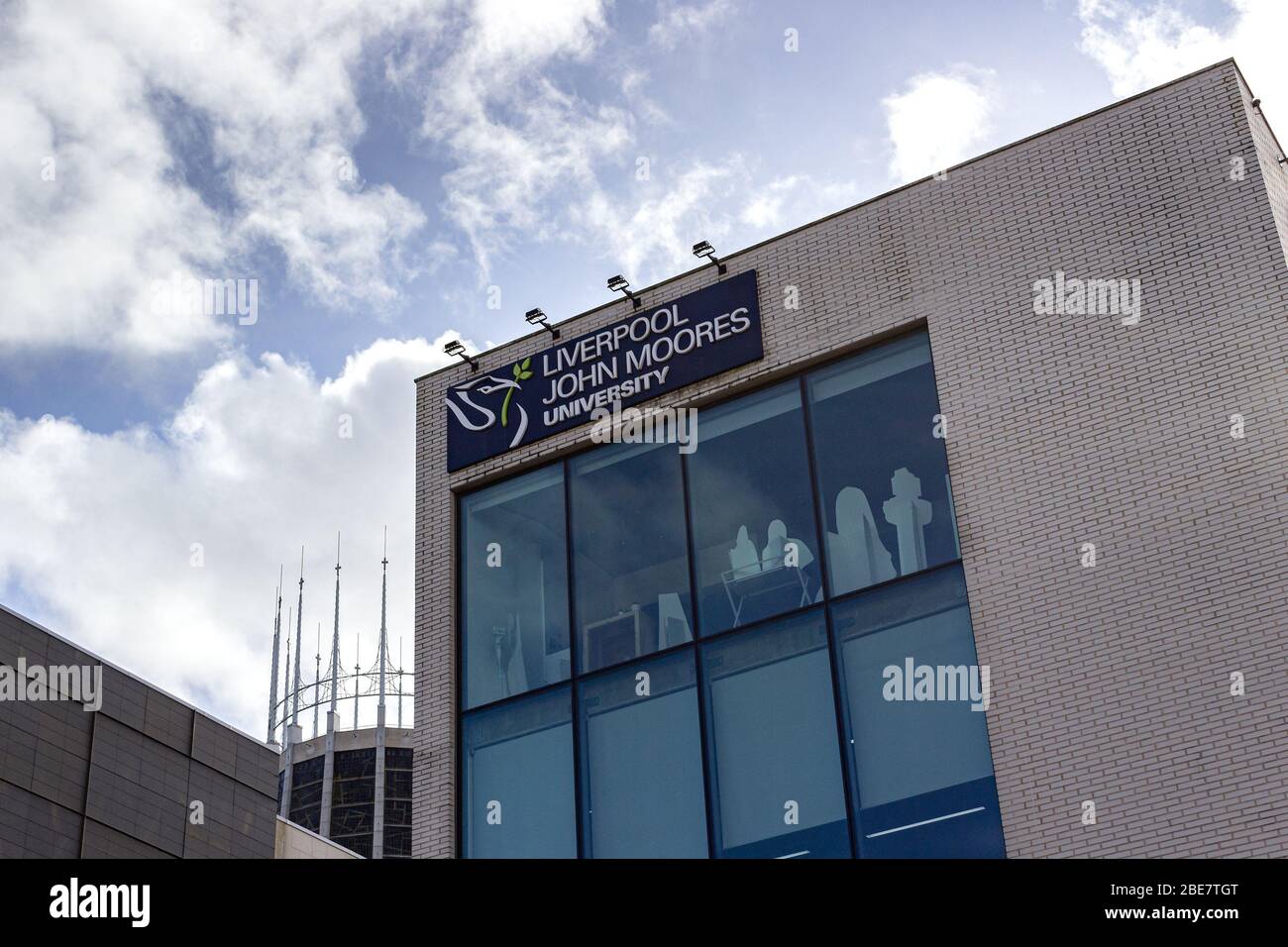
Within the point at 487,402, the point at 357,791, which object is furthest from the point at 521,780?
the point at 357,791

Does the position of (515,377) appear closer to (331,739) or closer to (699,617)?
(699,617)

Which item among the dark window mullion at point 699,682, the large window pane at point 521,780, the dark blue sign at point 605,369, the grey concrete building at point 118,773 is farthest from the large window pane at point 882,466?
the grey concrete building at point 118,773

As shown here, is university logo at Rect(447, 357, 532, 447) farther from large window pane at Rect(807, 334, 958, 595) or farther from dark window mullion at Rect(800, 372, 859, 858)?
large window pane at Rect(807, 334, 958, 595)

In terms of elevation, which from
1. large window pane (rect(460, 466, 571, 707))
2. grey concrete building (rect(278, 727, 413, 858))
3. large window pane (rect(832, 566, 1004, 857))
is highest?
grey concrete building (rect(278, 727, 413, 858))

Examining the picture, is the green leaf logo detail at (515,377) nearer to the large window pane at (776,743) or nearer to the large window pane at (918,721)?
the large window pane at (776,743)

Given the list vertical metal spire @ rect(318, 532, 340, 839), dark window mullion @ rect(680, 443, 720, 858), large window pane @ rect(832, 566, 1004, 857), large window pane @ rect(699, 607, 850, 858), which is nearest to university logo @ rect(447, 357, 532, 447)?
dark window mullion @ rect(680, 443, 720, 858)

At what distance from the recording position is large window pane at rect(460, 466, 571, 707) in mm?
18953

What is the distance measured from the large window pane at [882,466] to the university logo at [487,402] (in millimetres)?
4140

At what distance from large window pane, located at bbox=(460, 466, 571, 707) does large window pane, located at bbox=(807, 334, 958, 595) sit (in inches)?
145

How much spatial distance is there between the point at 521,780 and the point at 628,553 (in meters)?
3.00

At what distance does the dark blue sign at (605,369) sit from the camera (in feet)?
62.6

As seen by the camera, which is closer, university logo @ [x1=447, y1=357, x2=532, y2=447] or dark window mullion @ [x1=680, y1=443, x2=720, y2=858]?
dark window mullion @ [x1=680, y1=443, x2=720, y2=858]

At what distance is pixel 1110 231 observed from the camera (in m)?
16.9
